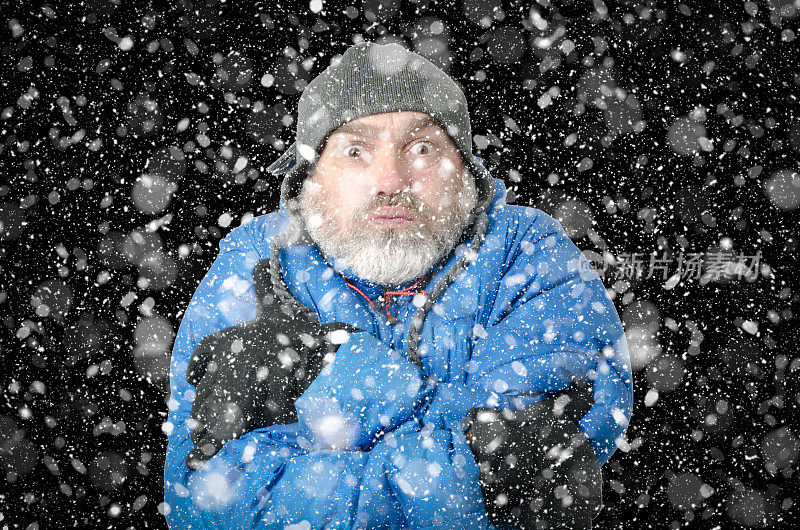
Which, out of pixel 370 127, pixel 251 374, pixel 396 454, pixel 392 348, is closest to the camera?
pixel 396 454

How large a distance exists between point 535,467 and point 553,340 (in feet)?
1.08

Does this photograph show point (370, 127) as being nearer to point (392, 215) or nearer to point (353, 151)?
point (353, 151)

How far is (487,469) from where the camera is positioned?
1.42 m

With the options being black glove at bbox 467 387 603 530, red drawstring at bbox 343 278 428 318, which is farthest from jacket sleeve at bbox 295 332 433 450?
red drawstring at bbox 343 278 428 318

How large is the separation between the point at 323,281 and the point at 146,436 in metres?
1.67

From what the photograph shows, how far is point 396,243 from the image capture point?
5.99 ft

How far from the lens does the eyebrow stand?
1.87 m

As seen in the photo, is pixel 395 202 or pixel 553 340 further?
pixel 395 202

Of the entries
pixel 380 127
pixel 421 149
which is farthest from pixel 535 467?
pixel 380 127

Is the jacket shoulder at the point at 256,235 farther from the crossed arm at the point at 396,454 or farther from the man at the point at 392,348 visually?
the crossed arm at the point at 396,454

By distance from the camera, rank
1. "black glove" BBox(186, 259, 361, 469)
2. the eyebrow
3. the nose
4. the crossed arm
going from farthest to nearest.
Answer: the eyebrow
the nose
"black glove" BBox(186, 259, 361, 469)
the crossed arm

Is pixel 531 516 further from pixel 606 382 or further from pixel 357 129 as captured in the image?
pixel 357 129

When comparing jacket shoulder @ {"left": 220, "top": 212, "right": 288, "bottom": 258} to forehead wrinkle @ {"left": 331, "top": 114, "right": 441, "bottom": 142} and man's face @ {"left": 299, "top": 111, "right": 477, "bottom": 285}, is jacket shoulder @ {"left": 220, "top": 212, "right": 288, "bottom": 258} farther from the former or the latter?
forehead wrinkle @ {"left": 331, "top": 114, "right": 441, "bottom": 142}

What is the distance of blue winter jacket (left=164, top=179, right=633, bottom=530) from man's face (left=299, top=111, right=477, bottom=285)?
7cm
